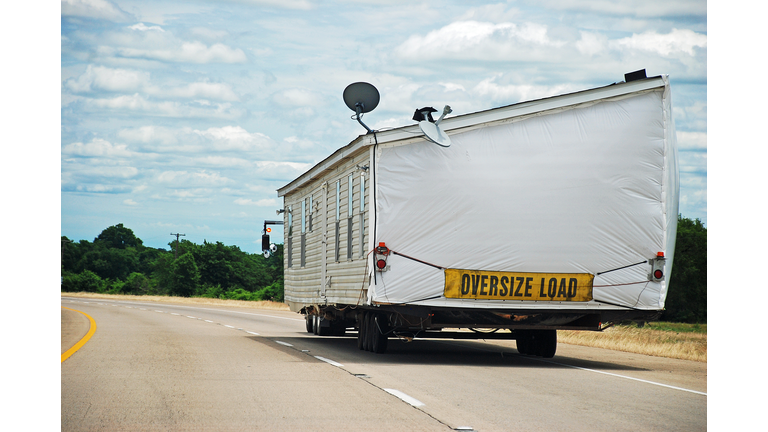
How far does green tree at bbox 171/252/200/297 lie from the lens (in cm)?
10275

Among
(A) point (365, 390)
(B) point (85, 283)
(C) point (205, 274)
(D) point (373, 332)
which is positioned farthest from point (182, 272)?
(A) point (365, 390)

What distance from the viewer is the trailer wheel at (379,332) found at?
1504cm

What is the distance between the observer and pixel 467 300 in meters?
13.5

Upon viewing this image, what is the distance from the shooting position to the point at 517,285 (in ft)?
44.6

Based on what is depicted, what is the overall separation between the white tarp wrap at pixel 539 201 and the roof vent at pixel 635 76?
336mm

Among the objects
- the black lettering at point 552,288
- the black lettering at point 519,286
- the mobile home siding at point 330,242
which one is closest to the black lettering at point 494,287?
the black lettering at point 519,286

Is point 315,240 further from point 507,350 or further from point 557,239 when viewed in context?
point 557,239

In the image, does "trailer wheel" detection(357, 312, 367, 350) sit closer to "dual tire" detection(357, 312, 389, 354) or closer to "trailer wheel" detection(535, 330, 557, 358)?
"dual tire" detection(357, 312, 389, 354)

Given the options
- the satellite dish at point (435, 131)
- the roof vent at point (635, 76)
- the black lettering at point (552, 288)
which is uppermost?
the roof vent at point (635, 76)

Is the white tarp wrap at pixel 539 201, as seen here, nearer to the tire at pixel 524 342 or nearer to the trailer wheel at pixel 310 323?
the tire at pixel 524 342

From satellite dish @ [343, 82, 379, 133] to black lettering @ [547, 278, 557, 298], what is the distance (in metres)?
4.23

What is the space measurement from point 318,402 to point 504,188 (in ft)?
19.9

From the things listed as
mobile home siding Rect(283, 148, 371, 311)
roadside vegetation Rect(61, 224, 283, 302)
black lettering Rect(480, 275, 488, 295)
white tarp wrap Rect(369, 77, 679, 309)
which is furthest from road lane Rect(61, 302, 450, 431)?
roadside vegetation Rect(61, 224, 283, 302)

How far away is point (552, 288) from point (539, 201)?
58.6 inches
